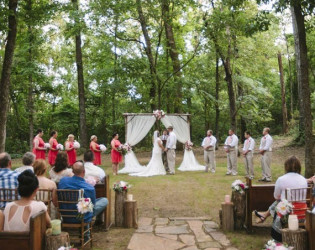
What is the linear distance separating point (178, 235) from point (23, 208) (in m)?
2.77

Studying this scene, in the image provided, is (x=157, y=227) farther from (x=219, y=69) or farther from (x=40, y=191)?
(x=219, y=69)

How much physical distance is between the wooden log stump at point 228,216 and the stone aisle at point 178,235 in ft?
0.63

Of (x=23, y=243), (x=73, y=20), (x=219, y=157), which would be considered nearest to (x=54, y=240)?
(x=23, y=243)

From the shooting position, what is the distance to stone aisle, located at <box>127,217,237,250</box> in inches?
190

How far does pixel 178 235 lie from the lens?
17.5ft

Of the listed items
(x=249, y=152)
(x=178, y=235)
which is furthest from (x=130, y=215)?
(x=249, y=152)

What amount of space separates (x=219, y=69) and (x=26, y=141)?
1538 cm

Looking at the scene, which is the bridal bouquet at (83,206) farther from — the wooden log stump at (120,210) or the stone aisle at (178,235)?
the wooden log stump at (120,210)

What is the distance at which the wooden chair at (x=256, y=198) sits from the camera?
17.8ft

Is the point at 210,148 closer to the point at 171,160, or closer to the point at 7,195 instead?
the point at 171,160

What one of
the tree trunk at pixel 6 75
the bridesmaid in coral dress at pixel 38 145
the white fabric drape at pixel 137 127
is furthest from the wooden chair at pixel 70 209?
the white fabric drape at pixel 137 127

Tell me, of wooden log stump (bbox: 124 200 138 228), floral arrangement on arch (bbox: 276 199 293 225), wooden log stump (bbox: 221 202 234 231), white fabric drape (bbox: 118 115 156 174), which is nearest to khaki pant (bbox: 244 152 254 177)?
white fabric drape (bbox: 118 115 156 174)

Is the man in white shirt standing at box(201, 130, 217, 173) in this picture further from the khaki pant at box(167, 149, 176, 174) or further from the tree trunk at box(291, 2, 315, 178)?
the tree trunk at box(291, 2, 315, 178)

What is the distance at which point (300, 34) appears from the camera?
26.0ft
